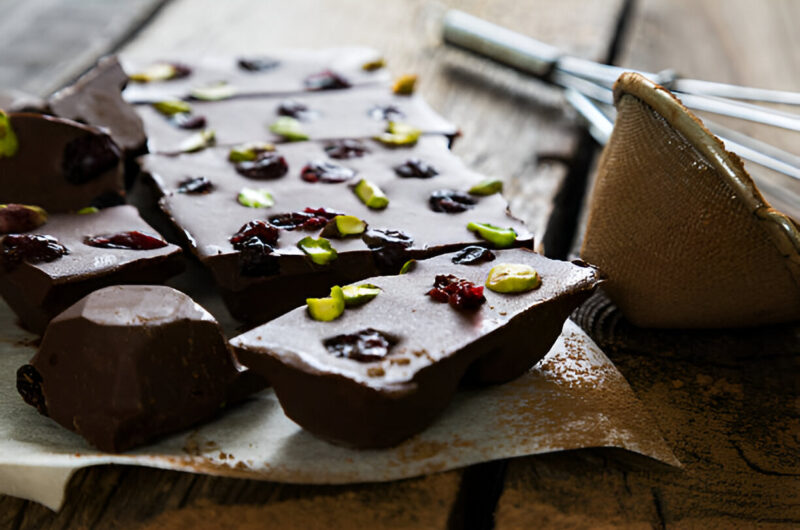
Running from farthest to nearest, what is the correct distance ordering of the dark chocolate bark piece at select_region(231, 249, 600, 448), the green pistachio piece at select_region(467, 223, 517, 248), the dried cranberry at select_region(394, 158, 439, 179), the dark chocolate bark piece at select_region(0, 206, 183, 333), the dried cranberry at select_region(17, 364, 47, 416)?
the dried cranberry at select_region(394, 158, 439, 179) < the green pistachio piece at select_region(467, 223, 517, 248) < the dark chocolate bark piece at select_region(0, 206, 183, 333) < the dried cranberry at select_region(17, 364, 47, 416) < the dark chocolate bark piece at select_region(231, 249, 600, 448)

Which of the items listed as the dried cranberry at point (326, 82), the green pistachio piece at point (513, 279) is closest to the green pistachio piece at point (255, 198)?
the green pistachio piece at point (513, 279)

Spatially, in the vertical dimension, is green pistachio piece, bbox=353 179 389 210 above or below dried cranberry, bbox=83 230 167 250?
above

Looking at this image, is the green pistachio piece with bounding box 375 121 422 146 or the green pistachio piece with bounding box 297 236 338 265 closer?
the green pistachio piece with bounding box 297 236 338 265

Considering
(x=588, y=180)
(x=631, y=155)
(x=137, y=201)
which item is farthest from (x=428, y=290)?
→ (x=588, y=180)

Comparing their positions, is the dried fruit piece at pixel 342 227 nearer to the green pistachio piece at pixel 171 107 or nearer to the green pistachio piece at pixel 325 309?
the green pistachio piece at pixel 325 309

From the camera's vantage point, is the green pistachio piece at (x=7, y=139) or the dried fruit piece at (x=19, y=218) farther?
the green pistachio piece at (x=7, y=139)

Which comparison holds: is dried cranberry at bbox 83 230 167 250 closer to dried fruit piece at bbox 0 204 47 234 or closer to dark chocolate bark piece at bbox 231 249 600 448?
dried fruit piece at bbox 0 204 47 234

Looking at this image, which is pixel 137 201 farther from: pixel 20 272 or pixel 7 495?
pixel 7 495

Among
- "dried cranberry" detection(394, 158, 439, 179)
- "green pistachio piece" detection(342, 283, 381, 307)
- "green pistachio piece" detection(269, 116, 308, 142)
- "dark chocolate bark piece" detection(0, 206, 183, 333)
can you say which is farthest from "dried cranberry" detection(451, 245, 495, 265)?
"green pistachio piece" detection(269, 116, 308, 142)
